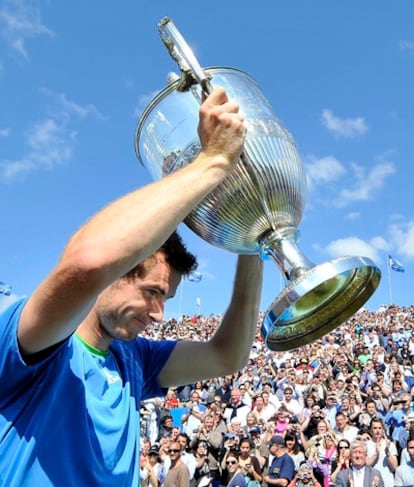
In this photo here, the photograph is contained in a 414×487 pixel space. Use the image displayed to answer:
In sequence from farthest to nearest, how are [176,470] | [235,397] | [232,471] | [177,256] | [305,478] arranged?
[235,397] → [176,470] → [232,471] → [305,478] → [177,256]

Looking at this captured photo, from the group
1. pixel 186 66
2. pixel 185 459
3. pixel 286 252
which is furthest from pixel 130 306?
pixel 185 459

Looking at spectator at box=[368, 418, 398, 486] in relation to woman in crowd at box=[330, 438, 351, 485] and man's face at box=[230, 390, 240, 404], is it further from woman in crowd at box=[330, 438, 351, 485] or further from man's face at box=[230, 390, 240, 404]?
man's face at box=[230, 390, 240, 404]

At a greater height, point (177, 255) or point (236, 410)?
point (236, 410)

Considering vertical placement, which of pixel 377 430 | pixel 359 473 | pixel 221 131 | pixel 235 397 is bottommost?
pixel 359 473

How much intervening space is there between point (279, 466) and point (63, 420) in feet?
20.9

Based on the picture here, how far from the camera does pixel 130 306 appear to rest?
171cm

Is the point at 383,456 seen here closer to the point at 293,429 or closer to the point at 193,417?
the point at 293,429

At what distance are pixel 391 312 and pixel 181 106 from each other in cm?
2312

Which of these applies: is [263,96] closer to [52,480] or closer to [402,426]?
[52,480]

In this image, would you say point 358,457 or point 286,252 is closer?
point 286,252

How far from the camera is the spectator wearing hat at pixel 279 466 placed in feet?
23.2

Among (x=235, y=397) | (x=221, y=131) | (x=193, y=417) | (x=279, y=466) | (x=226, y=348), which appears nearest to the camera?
(x=221, y=131)

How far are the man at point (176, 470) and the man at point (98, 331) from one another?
20.2ft

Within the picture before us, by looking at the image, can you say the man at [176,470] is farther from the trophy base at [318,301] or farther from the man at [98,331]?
the trophy base at [318,301]
